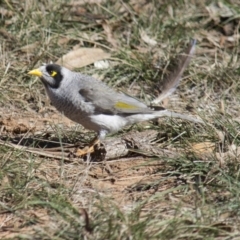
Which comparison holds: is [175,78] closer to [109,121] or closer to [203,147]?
[109,121]

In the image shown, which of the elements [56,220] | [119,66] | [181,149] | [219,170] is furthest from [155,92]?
[56,220]

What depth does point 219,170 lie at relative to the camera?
5711mm

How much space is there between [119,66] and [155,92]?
0.50 m

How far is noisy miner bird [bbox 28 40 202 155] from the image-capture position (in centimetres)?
678

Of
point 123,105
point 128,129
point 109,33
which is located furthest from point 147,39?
point 123,105

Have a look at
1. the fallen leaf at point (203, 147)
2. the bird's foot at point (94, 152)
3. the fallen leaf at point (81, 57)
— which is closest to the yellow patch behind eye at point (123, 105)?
the bird's foot at point (94, 152)

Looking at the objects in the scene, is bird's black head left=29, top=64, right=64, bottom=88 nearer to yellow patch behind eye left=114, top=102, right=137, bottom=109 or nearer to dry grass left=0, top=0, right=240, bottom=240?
dry grass left=0, top=0, right=240, bottom=240

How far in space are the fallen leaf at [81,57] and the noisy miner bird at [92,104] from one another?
108 centimetres

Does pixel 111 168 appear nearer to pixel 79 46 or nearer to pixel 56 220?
pixel 56 220

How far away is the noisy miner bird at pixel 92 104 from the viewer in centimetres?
678

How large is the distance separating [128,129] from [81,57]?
1.36 meters

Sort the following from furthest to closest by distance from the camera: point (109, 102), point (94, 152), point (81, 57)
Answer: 1. point (81, 57)
2. point (109, 102)
3. point (94, 152)

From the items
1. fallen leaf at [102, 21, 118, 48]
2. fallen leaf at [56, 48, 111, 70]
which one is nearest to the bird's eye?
fallen leaf at [56, 48, 111, 70]

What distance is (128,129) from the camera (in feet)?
23.8
